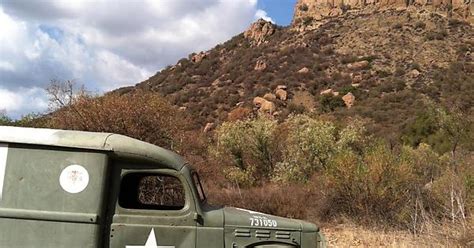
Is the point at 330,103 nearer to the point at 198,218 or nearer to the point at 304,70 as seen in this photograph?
the point at 304,70

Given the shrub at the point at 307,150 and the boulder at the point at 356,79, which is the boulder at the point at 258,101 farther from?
the shrub at the point at 307,150

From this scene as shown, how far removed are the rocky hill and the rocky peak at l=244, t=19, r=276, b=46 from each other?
0.19 metres

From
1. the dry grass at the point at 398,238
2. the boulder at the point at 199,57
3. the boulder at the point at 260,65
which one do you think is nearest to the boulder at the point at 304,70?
the boulder at the point at 260,65

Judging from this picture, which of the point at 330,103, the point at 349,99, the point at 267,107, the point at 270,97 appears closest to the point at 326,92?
the point at 330,103

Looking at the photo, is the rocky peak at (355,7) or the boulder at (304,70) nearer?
the boulder at (304,70)

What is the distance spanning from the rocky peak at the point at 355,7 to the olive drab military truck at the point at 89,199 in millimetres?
55166

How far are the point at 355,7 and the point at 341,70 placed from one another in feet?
55.0

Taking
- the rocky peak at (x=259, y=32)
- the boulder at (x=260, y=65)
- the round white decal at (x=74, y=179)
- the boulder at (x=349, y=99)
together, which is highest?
the rocky peak at (x=259, y=32)

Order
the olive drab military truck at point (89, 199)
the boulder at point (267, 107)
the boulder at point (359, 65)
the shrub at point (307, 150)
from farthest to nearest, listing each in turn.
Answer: the boulder at point (359, 65) → the boulder at point (267, 107) → the shrub at point (307, 150) → the olive drab military truck at point (89, 199)

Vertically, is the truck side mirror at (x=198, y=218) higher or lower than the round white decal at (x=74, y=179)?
lower

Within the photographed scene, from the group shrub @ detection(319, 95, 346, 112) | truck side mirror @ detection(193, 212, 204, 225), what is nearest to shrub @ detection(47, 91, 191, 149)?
truck side mirror @ detection(193, 212, 204, 225)

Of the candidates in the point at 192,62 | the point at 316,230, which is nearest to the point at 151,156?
the point at 316,230

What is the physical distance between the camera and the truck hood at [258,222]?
5941 mm

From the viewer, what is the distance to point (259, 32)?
207ft
